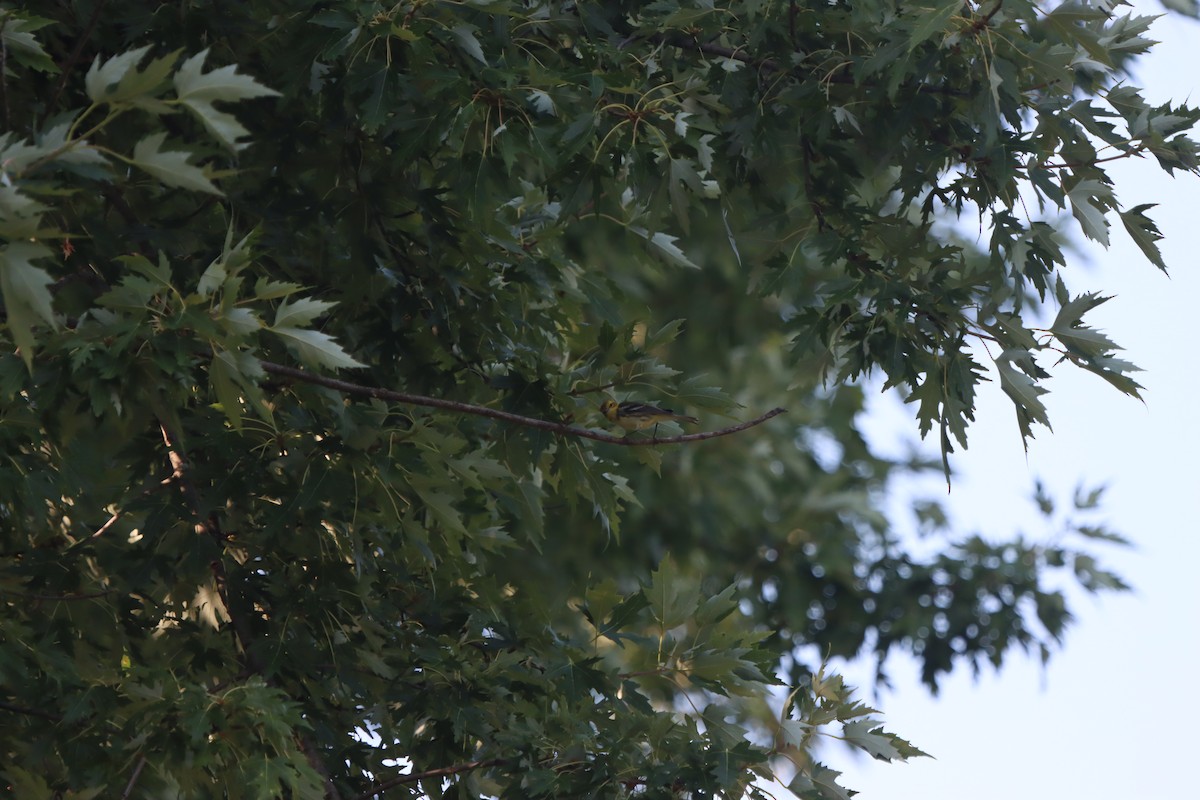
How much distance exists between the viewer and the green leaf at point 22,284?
1858 mm

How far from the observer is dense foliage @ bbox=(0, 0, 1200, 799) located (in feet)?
9.15

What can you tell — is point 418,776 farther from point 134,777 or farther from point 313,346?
point 313,346

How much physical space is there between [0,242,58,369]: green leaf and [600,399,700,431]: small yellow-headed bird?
1.40m

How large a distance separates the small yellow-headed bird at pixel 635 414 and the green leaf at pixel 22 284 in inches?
55.2

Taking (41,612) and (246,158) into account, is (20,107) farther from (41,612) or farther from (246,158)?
(41,612)

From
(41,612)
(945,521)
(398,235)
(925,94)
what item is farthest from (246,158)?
(945,521)

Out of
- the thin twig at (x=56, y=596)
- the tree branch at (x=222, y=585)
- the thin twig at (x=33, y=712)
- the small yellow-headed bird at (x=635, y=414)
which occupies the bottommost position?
the thin twig at (x=33, y=712)

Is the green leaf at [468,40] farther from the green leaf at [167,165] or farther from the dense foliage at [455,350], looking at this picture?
the green leaf at [167,165]

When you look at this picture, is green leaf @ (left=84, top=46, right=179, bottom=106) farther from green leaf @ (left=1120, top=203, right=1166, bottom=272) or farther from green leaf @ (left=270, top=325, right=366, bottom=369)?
green leaf @ (left=1120, top=203, right=1166, bottom=272)

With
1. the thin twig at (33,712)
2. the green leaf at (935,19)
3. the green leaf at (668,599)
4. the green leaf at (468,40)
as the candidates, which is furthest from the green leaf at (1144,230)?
the thin twig at (33,712)

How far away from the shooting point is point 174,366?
2.29 meters

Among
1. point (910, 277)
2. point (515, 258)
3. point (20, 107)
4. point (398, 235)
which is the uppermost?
point (910, 277)

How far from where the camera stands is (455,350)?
3.46m

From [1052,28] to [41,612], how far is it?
8.24 ft
